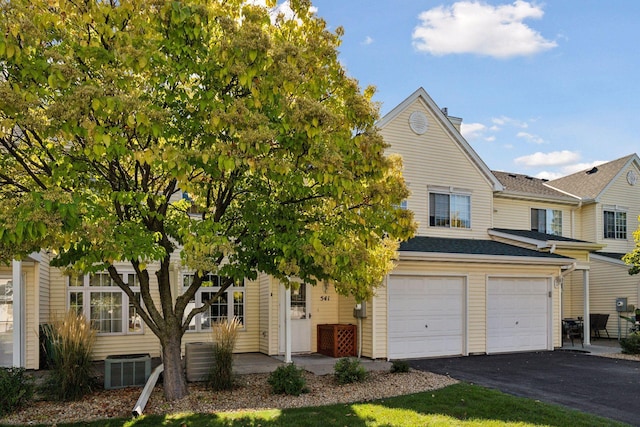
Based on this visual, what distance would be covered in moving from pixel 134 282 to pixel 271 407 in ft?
24.4

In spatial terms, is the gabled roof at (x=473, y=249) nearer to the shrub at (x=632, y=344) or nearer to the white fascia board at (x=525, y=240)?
the white fascia board at (x=525, y=240)

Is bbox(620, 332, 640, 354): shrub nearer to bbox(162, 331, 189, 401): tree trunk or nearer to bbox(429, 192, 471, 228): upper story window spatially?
bbox(429, 192, 471, 228): upper story window

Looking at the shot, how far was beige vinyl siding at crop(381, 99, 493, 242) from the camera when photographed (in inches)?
670

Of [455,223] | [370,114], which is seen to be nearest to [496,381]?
[370,114]

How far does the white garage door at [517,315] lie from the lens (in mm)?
15141

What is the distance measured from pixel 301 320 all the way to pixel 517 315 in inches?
252

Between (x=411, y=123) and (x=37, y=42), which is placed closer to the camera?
(x=37, y=42)

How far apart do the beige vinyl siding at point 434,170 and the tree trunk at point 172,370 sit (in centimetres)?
1000

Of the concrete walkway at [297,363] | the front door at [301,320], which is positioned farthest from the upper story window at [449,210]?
the concrete walkway at [297,363]

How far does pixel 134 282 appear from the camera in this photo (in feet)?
46.7

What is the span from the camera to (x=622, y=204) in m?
22.6

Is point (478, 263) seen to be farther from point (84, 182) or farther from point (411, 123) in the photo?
point (84, 182)

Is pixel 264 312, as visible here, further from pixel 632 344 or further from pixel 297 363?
pixel 632 344

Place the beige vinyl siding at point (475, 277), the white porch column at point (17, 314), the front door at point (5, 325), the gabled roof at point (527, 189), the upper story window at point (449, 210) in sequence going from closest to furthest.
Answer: the white porch column at point (17, 314) < the front door at point (5, 325) < the beige vinyl siding at point (475, 277) < the upper story window at point (449, 210) < the gabled roof at point (527, 189)
